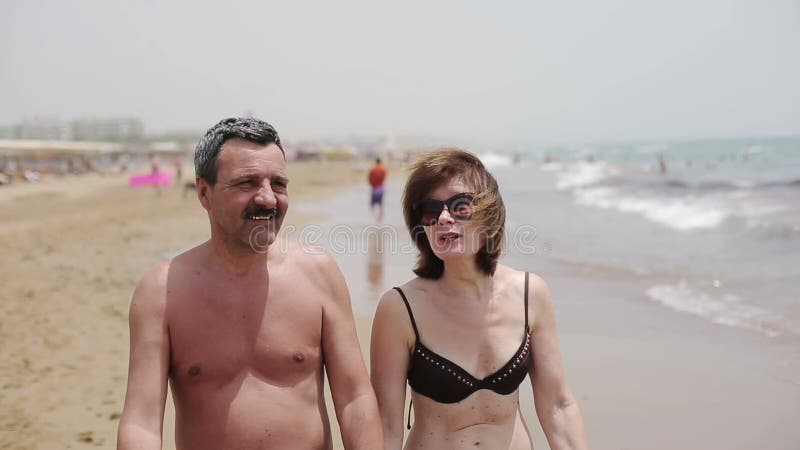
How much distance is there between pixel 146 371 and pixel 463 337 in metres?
1.11

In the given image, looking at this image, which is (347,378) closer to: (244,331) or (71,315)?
(244,331)

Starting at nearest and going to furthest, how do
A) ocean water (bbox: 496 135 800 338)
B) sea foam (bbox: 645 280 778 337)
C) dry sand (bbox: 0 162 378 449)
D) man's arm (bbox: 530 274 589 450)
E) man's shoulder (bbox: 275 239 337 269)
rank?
man's shoulder (bbox: 275 239 337 269) < man's arm (bbox: 530 274 589 450) < dry sand (bbox: 0 162 378 449) < sea foam (bbox: 645 280 778 337) < ocean water (bbox: 496 135 800 338)

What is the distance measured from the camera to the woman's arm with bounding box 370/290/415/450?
2.49 metres

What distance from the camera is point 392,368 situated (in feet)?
8.18

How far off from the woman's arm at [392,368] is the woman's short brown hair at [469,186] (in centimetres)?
28

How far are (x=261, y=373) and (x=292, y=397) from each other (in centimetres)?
14

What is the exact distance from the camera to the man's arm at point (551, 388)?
259 cm

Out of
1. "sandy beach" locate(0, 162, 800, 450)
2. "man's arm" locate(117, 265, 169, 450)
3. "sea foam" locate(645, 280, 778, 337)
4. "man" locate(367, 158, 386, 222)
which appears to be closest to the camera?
"man's arm" locate(117, 265, 169, 450)

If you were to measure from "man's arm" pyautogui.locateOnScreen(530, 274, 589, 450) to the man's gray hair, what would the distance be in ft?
3.90

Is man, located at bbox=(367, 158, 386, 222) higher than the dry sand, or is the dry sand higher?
man, located at bbox=(367, 158, 386, 222)

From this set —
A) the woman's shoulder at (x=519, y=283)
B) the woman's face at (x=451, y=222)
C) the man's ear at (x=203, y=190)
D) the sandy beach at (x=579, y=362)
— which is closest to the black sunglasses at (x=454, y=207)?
the woman's face at (x=451, y=222)

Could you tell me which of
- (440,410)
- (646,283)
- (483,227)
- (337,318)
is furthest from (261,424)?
(646,283)

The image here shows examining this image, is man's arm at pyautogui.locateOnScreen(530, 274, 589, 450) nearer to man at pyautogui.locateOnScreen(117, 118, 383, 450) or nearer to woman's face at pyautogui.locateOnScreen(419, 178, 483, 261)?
woman's face at pyautogui.locateOnScreen(419, 178, 483, 261)

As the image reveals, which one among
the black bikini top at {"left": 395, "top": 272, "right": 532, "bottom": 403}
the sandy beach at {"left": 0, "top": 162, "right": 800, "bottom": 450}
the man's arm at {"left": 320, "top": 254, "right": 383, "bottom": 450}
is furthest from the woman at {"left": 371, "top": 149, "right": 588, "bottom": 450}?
the sandy beach at {"left": 0, "top": 162, "right": 800, "bottom": 450}
